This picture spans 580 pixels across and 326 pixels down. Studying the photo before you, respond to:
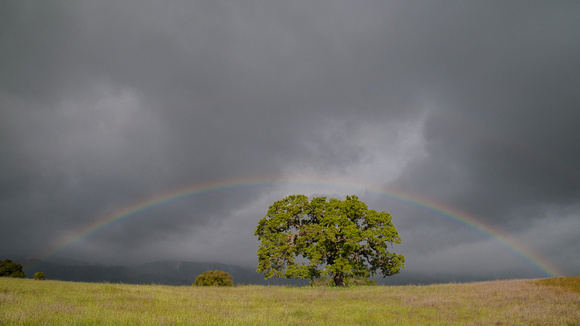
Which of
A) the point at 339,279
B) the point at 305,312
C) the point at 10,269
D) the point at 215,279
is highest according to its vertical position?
the point at 339,279

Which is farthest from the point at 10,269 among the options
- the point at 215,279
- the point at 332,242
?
the point at 332,242

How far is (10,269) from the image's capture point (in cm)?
5362

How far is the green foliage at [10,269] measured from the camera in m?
52.5

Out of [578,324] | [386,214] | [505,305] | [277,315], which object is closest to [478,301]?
[505,305]

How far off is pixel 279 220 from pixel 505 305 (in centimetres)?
2154

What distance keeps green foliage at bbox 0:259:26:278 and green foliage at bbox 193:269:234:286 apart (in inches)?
1251

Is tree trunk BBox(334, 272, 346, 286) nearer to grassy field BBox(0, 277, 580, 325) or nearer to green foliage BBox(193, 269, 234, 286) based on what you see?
grassy field BBox(0, 277, 580, 325)

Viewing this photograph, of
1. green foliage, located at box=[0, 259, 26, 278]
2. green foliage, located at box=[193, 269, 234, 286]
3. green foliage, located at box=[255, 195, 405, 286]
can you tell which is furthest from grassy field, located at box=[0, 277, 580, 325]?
green foliage, located at box=[0, 259, 26, 278]

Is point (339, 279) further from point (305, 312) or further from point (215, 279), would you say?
point (215, 279)

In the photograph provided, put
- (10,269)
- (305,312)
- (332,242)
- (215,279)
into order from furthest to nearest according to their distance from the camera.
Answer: (215,279)
(10,269)
(332,242)
(305,312)

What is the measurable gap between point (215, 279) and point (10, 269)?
3637 cm

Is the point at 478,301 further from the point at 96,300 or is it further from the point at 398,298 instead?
the point at 96,300

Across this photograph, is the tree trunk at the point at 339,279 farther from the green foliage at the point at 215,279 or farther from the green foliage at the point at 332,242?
the green foliage at the point at 215,279

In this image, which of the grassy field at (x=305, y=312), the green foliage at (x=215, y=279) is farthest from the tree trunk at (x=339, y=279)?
the green foliage at (x=215, y=279)
